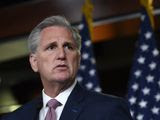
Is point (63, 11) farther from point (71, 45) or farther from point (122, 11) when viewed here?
point (71, 45)

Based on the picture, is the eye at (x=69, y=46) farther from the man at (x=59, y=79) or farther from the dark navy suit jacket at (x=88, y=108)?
the dark navy suit jacket at (x=88, y=108)

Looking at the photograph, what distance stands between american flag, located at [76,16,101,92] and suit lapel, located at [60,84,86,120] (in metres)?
1.49

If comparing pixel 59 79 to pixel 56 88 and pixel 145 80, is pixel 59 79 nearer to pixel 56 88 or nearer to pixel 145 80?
pixel 56 88

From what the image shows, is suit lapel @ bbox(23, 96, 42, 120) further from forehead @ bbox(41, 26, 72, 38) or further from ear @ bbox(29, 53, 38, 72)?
forehead @ bbox(41, 26, 72, 38)

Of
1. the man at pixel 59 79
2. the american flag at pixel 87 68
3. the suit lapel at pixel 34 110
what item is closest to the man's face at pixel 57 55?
the man at pixel 59 79

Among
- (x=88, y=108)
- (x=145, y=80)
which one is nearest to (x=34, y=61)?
(x=88, y=108)

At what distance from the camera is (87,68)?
323 centimetres

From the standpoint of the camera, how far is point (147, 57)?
3.08 meters

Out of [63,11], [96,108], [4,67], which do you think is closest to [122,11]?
[63,11]

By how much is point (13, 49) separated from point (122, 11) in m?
1.28

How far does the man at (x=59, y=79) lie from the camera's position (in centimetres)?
157

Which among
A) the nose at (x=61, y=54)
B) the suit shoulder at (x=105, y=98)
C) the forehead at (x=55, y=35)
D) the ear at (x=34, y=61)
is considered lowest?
the suit shoulder at (x=105, y=98)

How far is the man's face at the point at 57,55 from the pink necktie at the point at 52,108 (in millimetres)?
83

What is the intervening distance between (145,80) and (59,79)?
1479 millimetres
